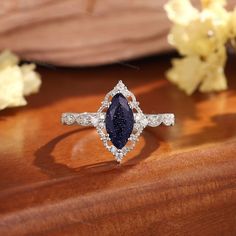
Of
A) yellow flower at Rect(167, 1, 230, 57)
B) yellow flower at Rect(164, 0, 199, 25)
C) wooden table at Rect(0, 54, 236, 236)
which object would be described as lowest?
wooden table at Rect(0, 54, 236, 236)

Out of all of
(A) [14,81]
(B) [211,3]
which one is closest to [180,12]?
(B) [211,3]

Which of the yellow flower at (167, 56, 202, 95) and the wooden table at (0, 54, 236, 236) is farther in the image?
the yellow flower at (167, 56, 202, 95)

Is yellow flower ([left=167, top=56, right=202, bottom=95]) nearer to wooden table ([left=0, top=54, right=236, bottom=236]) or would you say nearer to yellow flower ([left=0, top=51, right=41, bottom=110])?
wooden table ([left=0, top=54, right=236, bottom=236])

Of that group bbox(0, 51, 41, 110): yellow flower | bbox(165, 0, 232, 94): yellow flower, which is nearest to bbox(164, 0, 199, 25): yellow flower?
bbox(165, 0, 232, 94): yellow flower

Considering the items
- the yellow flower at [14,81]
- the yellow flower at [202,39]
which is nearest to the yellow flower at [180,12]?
the yellow flower at [202,39]

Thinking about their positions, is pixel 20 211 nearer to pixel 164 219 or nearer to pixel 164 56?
pixel 164 219

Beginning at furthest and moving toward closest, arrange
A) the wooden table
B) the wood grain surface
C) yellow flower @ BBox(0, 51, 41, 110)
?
the wood grain surface, yellow flower @ BBox(0, 51, 41, 110), the wooden table
